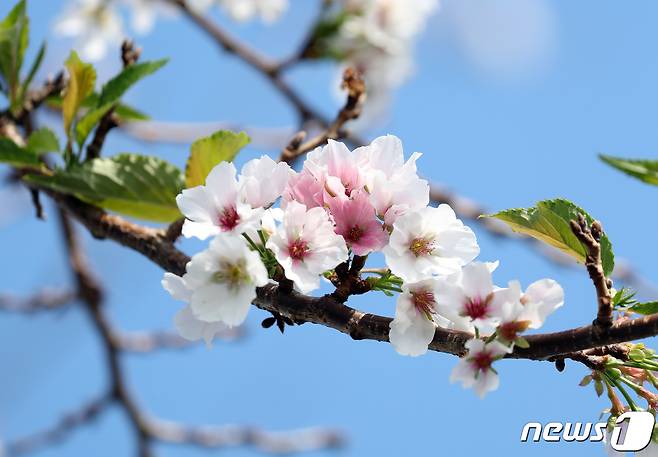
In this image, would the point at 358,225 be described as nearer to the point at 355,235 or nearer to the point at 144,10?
the point at 355,235

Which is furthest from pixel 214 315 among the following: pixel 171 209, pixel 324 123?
pixel 324 123

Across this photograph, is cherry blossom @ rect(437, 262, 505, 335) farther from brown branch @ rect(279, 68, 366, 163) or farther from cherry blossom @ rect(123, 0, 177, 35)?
cherry blossom @ rect(123, 0, 177, 35)

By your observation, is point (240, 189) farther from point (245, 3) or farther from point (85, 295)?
point (245, 3)

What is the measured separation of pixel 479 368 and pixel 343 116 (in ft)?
2.31

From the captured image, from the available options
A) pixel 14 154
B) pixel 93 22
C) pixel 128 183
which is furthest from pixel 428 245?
pixel 93 22

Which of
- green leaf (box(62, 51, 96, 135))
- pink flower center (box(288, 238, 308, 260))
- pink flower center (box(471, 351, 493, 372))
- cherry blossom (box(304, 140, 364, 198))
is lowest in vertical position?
pink flower center (box(471, 351, 493, 372))

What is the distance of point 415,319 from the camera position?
1.00 metres

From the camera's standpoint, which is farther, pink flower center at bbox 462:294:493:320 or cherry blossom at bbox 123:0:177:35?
cherry blossom at bbox 123:0:177:35

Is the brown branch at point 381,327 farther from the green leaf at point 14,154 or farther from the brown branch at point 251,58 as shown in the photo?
the brown branch at point 251,58

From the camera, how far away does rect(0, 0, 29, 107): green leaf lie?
1.72 metres

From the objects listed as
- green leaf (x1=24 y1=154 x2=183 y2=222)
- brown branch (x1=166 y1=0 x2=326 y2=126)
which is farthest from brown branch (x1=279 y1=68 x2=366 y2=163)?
brown branch (x1=166 y1=0 x2=326 y2=126)

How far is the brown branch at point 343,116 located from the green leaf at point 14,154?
1.65 ft

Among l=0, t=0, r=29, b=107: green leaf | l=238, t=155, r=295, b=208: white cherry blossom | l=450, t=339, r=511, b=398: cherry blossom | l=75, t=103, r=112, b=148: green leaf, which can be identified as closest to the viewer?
l=450, t=339, r=511, b=398: cherry blossom

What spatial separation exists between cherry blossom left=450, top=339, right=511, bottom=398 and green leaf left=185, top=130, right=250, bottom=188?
523mm
